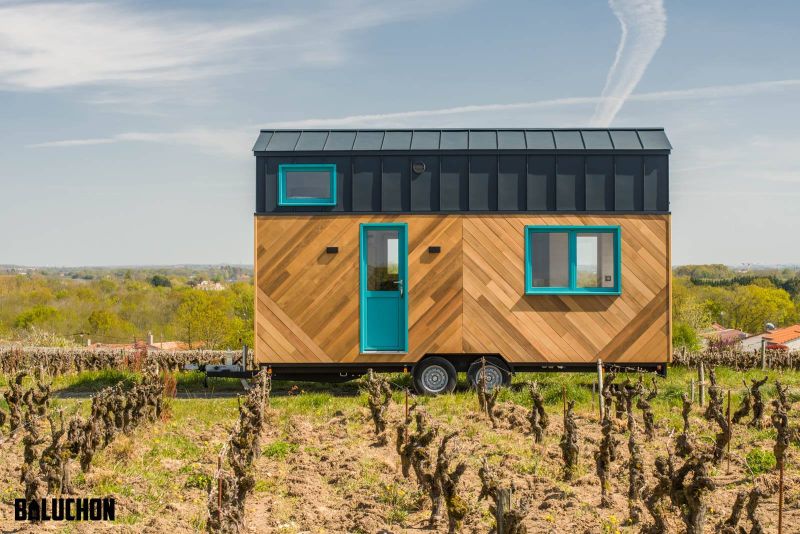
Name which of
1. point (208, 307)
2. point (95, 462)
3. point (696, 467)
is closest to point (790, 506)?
point (696, 467)

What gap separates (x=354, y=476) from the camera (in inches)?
322

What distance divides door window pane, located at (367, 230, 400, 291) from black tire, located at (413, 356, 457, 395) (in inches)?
50.7

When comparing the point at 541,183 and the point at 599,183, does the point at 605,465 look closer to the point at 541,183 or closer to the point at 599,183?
the point at 541,183

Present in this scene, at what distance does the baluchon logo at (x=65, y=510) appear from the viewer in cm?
700

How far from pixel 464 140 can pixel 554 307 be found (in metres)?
2.99

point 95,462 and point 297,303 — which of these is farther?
point 297,303

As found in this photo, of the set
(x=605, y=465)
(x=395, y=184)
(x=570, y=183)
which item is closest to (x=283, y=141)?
(x=395, y=184)

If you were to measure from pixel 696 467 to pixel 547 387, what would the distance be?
7.16 metres

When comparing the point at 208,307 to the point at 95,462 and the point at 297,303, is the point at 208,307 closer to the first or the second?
the point at 297,303

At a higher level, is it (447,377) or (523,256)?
(523,256)

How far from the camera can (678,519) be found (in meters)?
7.03

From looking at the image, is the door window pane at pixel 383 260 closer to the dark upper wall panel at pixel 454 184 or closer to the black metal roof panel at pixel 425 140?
the dark upper wall panel at pixel 454 184

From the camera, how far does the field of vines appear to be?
670 cm

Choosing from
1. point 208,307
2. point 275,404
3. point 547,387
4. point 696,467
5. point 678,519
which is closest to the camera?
point 696,467
